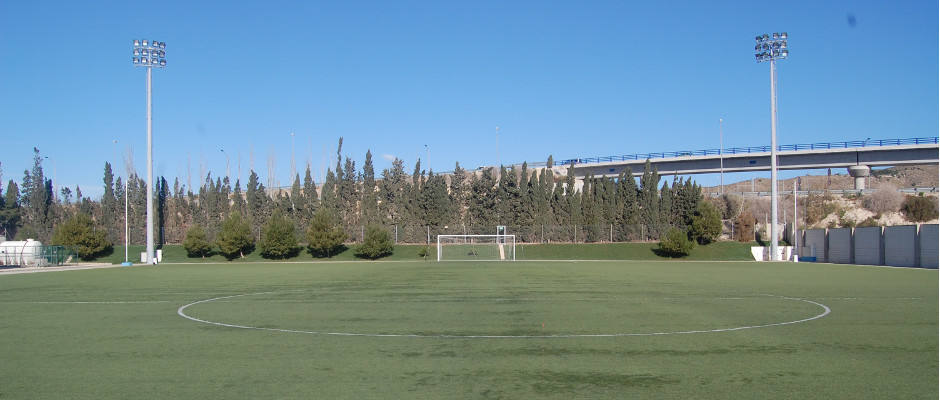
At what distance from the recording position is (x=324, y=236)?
62.1 m

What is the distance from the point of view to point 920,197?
67.2 meters

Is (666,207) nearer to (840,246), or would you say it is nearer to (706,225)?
(706,225)

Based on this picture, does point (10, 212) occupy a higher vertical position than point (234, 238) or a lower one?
higher

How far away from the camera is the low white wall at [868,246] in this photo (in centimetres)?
4228

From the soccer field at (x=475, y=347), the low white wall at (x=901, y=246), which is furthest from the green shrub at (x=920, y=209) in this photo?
the soccer field at (x=475, y=347)

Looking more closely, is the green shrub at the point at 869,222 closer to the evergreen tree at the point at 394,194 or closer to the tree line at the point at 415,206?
the tree line at the point at 415,206

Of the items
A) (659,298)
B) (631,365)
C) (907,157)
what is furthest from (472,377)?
(907,157)

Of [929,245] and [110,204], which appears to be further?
[110,204]

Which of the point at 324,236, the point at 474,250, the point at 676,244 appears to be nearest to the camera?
the point at 676,244

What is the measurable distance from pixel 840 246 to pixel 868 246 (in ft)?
12.1

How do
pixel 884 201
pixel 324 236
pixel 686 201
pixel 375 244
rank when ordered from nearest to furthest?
pixel 375 244 < pixel 324 236 < pixel 686 201 < pixel 884 201

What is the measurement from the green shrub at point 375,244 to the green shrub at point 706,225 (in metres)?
26.5

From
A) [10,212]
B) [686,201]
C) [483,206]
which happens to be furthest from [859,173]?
[10,212]

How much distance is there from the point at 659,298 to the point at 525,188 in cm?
5221
